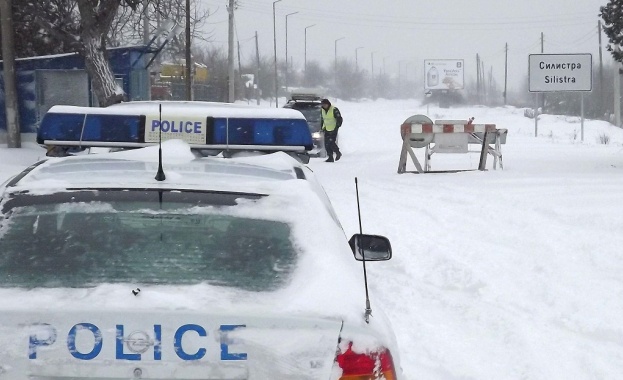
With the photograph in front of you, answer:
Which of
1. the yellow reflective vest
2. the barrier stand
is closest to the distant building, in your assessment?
the yellow reflective vest

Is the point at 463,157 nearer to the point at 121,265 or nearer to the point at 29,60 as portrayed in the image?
the point at 29,60

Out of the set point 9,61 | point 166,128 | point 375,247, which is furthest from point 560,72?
point 375,247

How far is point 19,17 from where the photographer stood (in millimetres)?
29906

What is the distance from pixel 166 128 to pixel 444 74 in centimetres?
7800

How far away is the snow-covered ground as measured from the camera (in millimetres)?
6062

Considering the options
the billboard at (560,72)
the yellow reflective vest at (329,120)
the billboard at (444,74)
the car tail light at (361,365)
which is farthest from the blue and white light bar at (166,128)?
the billboard at (444,74)

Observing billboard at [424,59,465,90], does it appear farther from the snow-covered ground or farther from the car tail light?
the car tail light

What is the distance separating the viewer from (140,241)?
345cm

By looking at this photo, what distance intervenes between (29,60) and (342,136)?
56.4 ft

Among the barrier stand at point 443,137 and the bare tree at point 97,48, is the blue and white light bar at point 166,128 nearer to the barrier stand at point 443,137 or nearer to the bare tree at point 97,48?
the barrier stand at point 443,137

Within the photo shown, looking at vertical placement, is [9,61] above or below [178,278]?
above

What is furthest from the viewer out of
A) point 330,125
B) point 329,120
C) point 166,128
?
point 329,120

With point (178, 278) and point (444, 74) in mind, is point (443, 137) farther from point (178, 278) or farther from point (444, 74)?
point (444, 74)

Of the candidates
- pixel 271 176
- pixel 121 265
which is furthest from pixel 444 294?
pixel 121 265
